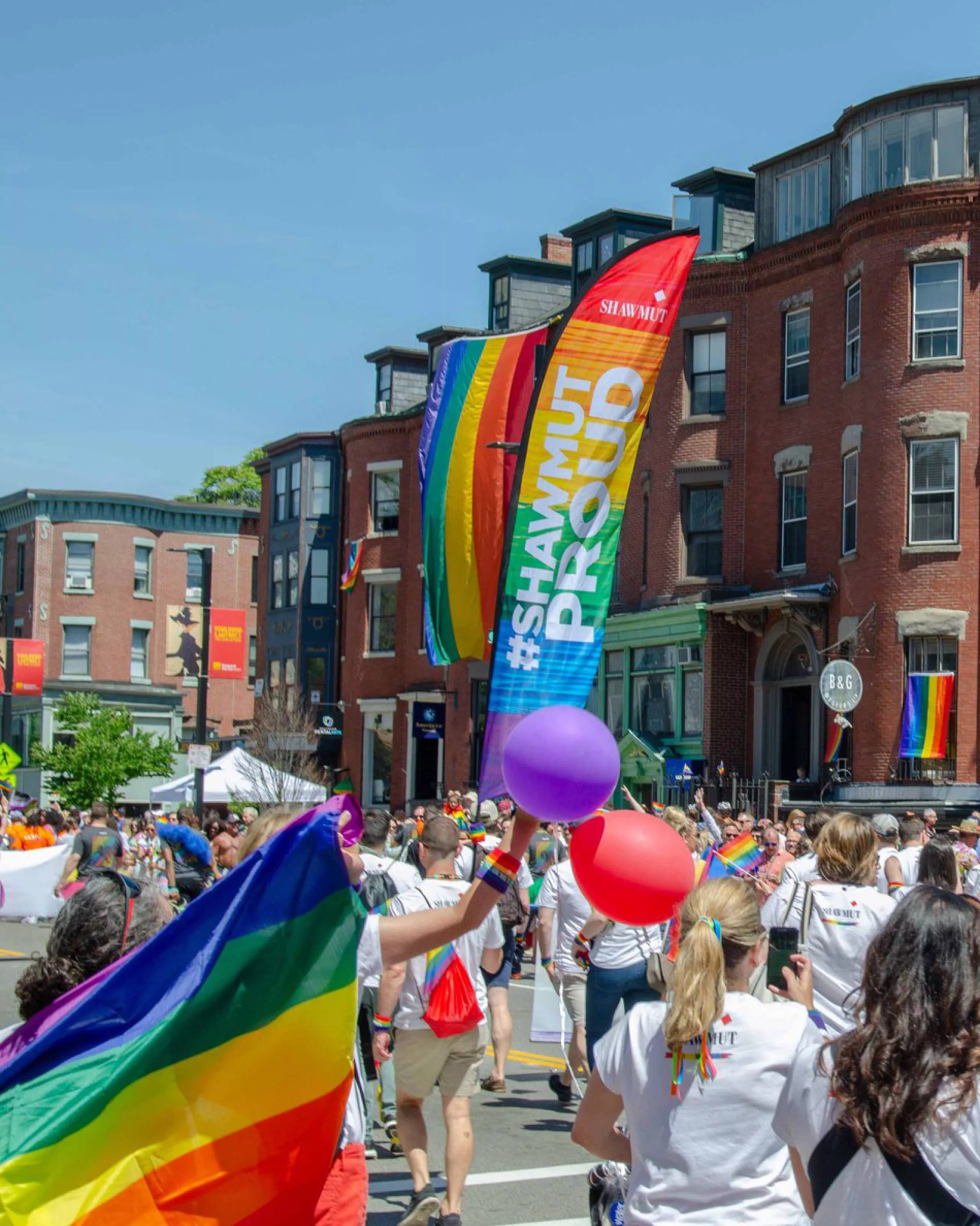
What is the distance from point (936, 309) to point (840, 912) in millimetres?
24749

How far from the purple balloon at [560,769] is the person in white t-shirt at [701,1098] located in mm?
758

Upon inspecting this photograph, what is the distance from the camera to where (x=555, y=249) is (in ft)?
151

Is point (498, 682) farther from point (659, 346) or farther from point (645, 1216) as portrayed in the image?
point (645, 1216)

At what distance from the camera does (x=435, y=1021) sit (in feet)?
27.2

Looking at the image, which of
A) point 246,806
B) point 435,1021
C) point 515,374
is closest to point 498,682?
point 515,374

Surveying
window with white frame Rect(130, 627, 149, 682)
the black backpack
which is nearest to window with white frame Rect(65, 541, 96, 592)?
window with white frame Rect(130, 627, 149, 682)

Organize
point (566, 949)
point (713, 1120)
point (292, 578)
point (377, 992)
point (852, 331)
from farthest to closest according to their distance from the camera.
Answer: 1. point (292, 578)
2. point (852, 331)
3. point (566, 949)
4. point (377, 992)
5. point (713, 1120)

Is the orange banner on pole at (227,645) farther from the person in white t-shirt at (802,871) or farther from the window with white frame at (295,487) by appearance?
the person in white t-shirt at (802,871)

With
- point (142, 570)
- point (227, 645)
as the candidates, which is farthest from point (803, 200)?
point (142, 570)

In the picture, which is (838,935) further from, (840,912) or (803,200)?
(803,200)

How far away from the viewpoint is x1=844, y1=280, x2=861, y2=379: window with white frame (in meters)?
31.4

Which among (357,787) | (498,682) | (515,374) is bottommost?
(357,787)

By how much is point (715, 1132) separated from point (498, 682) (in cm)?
999

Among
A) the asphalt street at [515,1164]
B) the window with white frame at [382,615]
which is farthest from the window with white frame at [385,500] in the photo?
the asphalt street at [515,1164]
